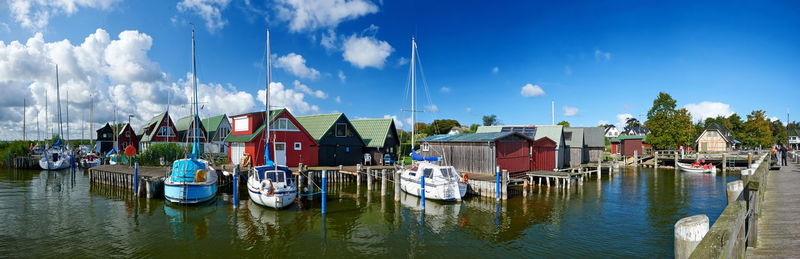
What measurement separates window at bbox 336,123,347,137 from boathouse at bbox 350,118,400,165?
3.05 m

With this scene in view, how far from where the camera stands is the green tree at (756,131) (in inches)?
2886

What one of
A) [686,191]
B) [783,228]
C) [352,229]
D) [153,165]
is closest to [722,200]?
[686,191]

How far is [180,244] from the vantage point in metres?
15.7

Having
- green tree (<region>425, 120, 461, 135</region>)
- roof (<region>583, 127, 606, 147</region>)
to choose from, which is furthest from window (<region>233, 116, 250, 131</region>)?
green tree (<region>425, 120, 461, 135</region>)

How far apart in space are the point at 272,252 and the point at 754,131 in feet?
314

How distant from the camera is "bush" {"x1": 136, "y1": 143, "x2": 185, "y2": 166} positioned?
3776cm

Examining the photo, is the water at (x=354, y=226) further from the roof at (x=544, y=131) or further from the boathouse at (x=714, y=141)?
the boathouse at (x=714, y=141)

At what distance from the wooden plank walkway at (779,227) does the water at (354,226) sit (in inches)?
180

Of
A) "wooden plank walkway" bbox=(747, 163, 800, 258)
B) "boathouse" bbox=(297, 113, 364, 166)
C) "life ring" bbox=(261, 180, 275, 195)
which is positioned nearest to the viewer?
"wooden plank walkway" bbox=(747, 163, 800, 258)

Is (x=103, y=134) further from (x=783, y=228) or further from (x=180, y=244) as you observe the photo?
(x=783, y=228)

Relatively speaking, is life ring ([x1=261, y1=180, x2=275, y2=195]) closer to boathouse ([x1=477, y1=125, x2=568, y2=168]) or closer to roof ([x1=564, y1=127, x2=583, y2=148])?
boathouse ([x1=477, y1=125, x2=568, y2=168])

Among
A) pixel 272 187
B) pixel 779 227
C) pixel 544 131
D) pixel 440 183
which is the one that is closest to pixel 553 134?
pixel 544 131

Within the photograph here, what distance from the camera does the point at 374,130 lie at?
137 feet

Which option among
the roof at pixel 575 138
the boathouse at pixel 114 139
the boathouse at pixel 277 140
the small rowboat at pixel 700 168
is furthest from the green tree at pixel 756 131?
the boathouse at pixel 114 139
